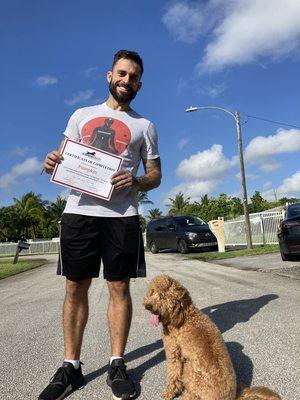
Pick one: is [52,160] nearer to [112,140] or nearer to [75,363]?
[112,140]

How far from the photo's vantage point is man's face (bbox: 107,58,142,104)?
138 inches

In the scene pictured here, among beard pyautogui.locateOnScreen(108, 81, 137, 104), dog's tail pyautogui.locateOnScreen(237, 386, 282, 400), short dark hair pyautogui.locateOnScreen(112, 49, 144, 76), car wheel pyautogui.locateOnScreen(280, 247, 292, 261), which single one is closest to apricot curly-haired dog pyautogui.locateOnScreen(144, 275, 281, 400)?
dog's tail pyautogui.locateOnScreen(237, 386, 282, 400)

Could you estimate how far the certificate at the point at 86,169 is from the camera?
337cm

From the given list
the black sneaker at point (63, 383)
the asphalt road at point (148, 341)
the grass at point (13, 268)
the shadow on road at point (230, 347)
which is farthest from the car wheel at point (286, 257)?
the black sneaker at point (63, 383)

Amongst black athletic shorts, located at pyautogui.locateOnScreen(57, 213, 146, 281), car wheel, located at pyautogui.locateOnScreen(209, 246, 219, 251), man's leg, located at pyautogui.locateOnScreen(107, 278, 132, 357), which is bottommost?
man's leg, located at pyautogui.locateOnScreen(107, 278, 132, 357)

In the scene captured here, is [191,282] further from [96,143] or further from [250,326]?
[96,143]

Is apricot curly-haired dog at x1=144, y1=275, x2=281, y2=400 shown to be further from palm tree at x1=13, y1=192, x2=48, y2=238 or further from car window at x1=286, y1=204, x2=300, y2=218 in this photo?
palm tree at x1=13, y1=192, x2=48, y2=238

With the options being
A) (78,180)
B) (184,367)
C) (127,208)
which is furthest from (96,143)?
(184,367)

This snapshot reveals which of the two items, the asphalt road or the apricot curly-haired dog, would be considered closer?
the apricot curly-haired dog

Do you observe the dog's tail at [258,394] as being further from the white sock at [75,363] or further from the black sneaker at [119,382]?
the white sock at [75,363]

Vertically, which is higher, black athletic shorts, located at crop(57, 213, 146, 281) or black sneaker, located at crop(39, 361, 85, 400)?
black athletic shorts, located at crop(57, 213, 146, 281)

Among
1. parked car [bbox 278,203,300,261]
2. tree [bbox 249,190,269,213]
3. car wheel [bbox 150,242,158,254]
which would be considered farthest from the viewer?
tree [bbox 249,190,269,213]

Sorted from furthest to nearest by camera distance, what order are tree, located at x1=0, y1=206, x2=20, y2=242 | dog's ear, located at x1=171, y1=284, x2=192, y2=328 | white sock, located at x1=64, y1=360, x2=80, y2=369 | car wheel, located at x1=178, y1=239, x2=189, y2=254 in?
tree, located at x1=0, y1=206, x2=20, y2=242 → car wheel, located at x1=178, y1=239, x2=189, y2=254 → white sock, located at x1=64, y1=360, x2=80, y2=369 → dog's ear, located at x1=171, y1=284, x2=192, y2=328

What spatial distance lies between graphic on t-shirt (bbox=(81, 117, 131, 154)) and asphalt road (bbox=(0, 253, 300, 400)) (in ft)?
6.07
